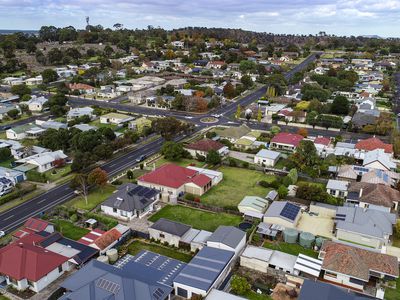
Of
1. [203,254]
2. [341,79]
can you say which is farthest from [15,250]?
[341,79]

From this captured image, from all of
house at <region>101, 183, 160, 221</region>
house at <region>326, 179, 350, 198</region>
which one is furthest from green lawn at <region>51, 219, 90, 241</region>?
house at <region>326, 179, 350, 198</region>

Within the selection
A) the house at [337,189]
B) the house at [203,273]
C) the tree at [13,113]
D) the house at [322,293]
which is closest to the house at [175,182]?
the house at [203,273]

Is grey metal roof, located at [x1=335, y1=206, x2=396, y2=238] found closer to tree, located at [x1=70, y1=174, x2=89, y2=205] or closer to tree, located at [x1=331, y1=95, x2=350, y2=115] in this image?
tree, located at [x1=70, y1=174, x2=89, y2=205]

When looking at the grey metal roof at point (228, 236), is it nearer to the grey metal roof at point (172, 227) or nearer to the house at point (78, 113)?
the grey metal roof at point (172, 227)

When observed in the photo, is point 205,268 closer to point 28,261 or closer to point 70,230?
point 28,261

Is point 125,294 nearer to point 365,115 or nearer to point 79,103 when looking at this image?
point 365,115

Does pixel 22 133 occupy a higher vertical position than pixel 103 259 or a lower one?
higher

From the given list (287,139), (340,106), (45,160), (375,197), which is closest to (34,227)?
(45,160)
